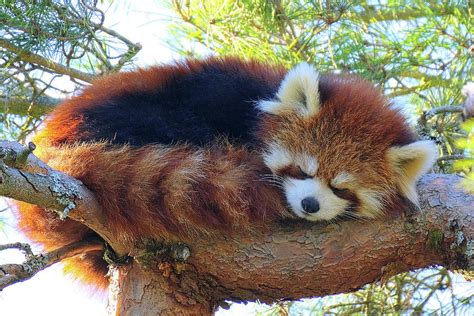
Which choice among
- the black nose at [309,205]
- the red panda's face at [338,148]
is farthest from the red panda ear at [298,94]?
the black nose at [309,205]

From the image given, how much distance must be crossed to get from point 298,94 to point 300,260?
28.9 inches

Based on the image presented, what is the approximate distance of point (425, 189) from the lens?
2609mm

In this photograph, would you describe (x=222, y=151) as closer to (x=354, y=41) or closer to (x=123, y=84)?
(x=123, y=84)

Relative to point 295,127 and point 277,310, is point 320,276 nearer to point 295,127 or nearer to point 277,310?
point 295,127

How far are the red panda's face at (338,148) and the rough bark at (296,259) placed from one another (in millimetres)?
93

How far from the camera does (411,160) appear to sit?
2682 millimetres

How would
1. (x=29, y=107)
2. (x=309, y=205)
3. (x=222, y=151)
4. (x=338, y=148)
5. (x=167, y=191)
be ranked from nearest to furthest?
(x=167, y=191), (x=309, y=205), (x=222, y=151), (x=338, y=148), (x=29, y=107)

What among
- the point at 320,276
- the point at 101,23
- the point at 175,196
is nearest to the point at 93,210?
the point at 175,196

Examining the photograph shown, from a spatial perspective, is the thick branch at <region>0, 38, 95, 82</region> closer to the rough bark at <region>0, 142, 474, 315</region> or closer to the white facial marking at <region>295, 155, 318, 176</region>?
the rough bark at <region>0, 142, 474, 315</region>

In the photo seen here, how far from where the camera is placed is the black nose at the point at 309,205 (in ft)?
8.13

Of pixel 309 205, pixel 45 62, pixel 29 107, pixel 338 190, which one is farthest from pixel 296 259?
pixel 29 107

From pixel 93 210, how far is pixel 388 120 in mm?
1253

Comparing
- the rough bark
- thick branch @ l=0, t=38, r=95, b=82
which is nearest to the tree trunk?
the rough bark

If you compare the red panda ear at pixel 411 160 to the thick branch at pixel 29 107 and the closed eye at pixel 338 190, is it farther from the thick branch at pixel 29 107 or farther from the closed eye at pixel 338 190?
the thick branch at pixel 29 107
